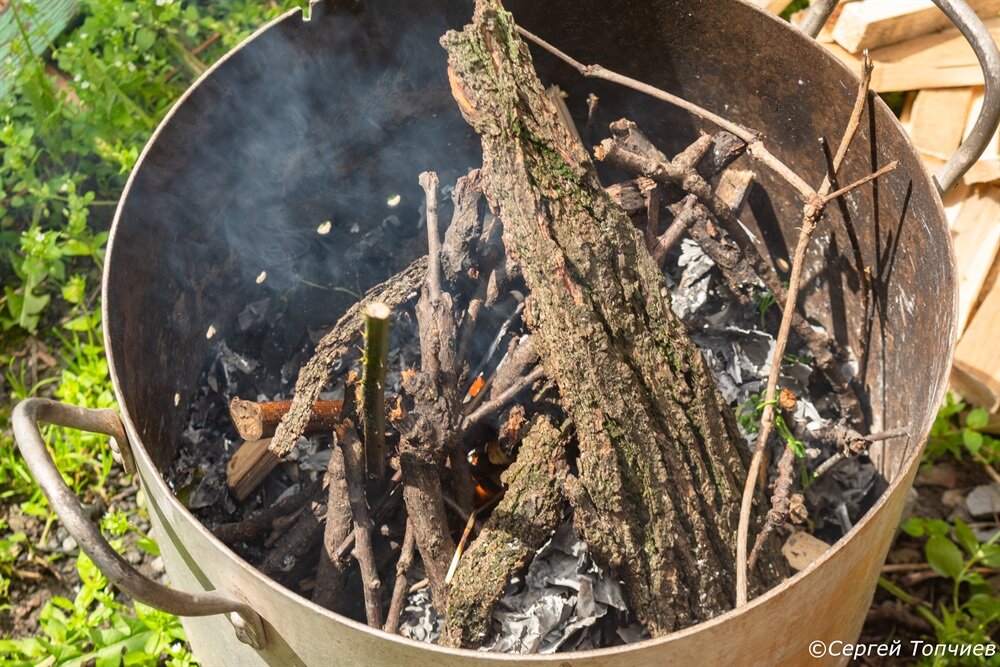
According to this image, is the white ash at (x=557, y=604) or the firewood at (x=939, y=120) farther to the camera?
the firewood at (x=939, y=120)

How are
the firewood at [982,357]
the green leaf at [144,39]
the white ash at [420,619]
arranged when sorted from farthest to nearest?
1. the green leaf at [144,39]
2. the firewood at [982,357]
3. the white ash at [420,619]

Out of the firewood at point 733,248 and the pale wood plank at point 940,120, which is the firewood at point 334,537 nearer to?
the firewood at point 733,248

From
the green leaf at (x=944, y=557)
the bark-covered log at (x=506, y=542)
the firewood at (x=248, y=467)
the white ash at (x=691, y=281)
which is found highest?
the white ash at (x=691, y=281)

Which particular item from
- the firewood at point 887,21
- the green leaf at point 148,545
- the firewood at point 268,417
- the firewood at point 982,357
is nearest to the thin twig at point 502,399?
the firewood at point 268,417

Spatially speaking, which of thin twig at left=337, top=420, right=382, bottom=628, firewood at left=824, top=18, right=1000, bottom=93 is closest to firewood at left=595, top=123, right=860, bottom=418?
thin twig at left=337, top=420, right=382, bottom=628

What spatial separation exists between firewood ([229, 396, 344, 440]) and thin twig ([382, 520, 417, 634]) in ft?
0.82

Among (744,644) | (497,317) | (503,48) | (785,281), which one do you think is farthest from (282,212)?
(744,644)

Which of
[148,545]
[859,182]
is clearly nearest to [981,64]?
[859,182]

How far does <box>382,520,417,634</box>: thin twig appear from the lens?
5.38ft

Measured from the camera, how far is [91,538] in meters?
1.20

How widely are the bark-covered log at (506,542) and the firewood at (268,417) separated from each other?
366mm

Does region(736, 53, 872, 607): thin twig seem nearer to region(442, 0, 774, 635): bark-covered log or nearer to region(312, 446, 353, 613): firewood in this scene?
region(442, 0, 774, 635): bark-covered log

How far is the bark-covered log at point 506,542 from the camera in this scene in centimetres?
152

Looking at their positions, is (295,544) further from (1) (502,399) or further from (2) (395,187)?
(2) (395,187)
